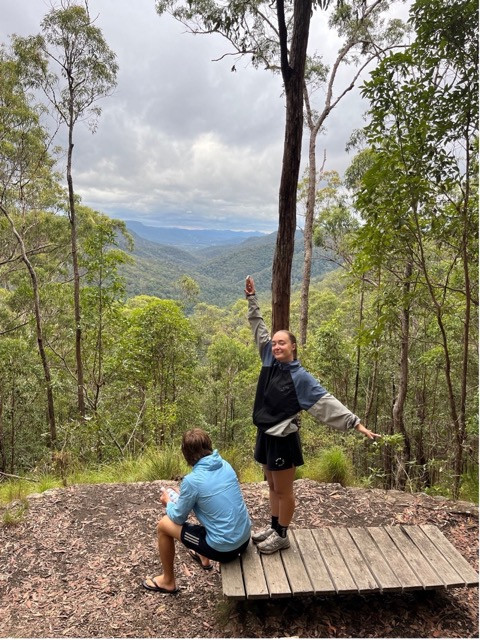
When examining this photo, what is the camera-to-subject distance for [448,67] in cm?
392

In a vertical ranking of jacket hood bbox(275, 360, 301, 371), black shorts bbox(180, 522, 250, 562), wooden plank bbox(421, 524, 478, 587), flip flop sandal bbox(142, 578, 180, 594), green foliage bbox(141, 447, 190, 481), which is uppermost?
jacket hood bbox(275, 360, 301, 371)

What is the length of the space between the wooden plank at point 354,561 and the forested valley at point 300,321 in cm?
119

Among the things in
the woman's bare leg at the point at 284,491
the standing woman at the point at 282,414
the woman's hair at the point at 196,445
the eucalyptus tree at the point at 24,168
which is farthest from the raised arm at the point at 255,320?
the eucalyptus tree at the point at 24,168

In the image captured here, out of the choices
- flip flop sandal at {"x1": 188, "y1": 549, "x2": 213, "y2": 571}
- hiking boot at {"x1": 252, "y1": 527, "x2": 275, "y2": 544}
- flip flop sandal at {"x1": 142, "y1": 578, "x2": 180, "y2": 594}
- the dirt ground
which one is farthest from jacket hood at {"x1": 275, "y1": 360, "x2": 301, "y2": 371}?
flip flop sandal at {"x1": 142, "y1": 578, "x2": 180, "y2": 594}

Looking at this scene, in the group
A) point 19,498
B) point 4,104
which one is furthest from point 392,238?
point 4,104

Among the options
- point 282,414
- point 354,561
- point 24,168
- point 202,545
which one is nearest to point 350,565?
point 354,561

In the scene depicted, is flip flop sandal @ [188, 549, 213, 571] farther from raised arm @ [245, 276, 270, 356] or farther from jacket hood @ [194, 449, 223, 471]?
raised arm @ [245, 276, 270, 356]

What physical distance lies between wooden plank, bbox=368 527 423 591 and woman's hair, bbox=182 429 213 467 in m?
1.46

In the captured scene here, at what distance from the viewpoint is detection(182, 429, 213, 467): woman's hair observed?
9.36 ft

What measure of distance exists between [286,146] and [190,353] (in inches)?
356

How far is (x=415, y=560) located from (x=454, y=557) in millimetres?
288

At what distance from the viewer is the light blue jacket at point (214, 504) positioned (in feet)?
9.13

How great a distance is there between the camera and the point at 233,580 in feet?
8.86

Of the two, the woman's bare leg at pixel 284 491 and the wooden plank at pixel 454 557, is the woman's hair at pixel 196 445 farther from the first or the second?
the wooden plank at pixel 454 557
